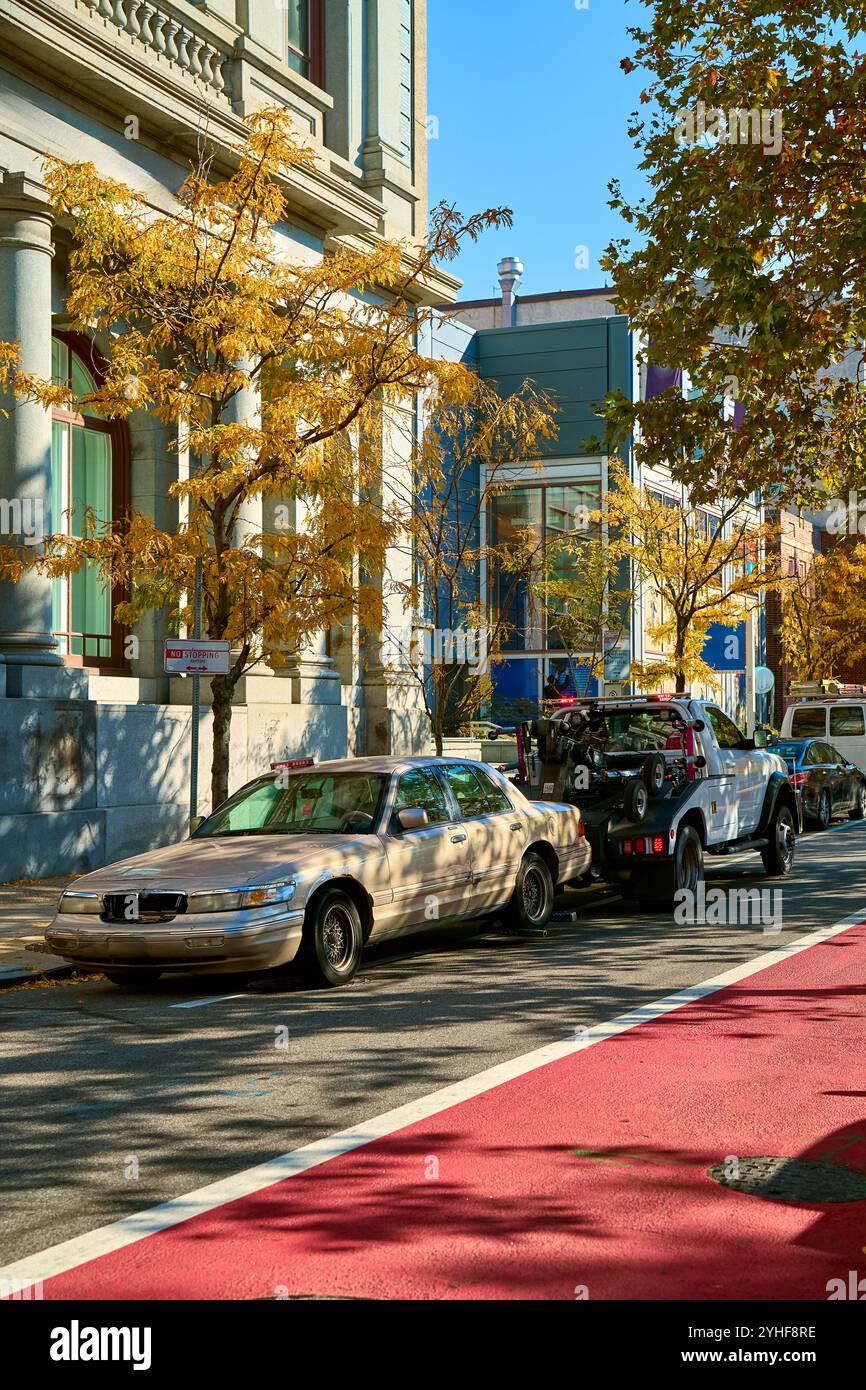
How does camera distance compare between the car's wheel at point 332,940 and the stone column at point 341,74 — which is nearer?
the car's wheel at point 332,940

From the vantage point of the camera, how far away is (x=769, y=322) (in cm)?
1405

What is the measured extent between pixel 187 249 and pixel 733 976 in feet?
27.0

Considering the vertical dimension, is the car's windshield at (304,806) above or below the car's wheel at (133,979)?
above

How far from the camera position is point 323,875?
1006 cm

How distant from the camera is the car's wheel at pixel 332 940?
998 centimetres

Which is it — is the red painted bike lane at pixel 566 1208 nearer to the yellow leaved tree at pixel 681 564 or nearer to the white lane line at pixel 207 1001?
the white lane line at pixel 207 1001

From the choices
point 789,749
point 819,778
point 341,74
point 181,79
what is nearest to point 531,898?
point 181,79

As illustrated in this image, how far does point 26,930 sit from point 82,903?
9.55 feet

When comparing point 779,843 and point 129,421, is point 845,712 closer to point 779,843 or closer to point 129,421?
point 779,843

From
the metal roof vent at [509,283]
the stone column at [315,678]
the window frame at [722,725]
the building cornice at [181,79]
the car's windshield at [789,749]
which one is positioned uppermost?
the metal roof vent at [509,283]

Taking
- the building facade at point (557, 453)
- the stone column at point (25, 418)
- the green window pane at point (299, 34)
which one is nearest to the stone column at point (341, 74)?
the green window pane at point (299, 34)

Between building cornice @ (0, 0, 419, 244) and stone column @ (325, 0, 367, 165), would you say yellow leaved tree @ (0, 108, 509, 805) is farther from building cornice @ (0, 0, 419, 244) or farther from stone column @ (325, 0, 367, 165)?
stone column @ (325, 0, 367, 165)

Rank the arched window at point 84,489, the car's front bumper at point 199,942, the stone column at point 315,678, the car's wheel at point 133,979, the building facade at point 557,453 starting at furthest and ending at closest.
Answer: the building facade at point 557,453 → the stone column at point 315,678 → the arched window at point 84,489 → the car's wheel at point 133,979 → the car's front bumper at point 199,942
